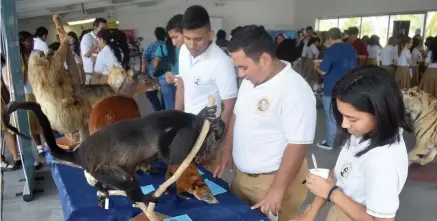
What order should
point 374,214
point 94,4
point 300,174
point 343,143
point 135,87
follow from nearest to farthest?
point 374,214 → point 343,143 → point 300,174 → point 135,87 → point 94,4

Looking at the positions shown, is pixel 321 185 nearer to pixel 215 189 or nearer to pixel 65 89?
pixel 215 189

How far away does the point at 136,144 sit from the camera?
1032 mm

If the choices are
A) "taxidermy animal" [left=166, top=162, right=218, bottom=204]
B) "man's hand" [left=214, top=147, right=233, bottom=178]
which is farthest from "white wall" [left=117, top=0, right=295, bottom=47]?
"taxidermy animal" [left=166, top=162, right=218, bottom=204]

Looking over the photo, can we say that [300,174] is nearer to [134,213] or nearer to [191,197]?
[191,197]

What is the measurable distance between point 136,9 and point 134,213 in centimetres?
1035

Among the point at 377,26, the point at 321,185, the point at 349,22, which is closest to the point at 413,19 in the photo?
the point at 377,26

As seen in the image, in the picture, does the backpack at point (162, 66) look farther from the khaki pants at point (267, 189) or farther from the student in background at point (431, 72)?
the student in background at point (431, 72)

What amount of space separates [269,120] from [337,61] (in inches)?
103

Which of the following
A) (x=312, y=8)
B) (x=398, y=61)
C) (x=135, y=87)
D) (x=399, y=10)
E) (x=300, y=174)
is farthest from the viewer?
(x=312, y=8)

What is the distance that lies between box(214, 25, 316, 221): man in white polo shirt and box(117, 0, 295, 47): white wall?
10411 millimetres

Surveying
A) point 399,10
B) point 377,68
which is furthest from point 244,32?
point 399,10

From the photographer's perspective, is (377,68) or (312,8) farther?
(312,8)

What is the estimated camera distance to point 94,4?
771cm

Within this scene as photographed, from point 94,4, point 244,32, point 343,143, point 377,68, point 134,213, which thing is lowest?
point 134,213
